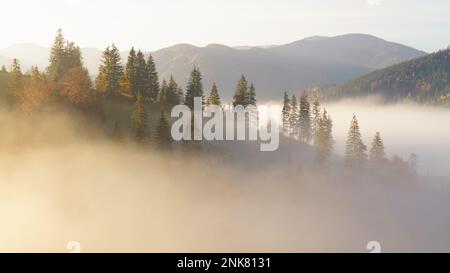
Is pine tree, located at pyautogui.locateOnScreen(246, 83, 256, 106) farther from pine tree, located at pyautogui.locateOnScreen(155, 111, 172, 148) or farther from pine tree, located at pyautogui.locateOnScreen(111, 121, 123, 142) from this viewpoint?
pine tree, located at pyautogui.locateOnScreen(111, 121, 123, 142)

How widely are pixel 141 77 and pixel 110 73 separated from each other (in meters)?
6.30

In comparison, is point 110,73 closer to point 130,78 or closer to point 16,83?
point 130,78

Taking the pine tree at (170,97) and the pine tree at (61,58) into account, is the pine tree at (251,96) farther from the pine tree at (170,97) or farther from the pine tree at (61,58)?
the pine tree at (61,58)

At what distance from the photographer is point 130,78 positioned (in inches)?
3460

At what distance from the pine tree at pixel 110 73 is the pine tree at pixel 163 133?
1512cm

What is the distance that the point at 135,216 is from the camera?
250ft

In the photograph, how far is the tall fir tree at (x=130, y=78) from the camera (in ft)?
285

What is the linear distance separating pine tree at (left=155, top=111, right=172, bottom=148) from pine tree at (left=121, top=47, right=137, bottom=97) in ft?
43.5

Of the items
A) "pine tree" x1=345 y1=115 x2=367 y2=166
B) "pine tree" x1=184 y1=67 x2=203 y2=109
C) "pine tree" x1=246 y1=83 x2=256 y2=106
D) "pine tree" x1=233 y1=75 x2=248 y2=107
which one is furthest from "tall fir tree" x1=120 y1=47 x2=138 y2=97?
"pine tree" x1=345 y1=115 x2=367 y2=166

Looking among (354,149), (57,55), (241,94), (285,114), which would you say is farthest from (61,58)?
(354,149)

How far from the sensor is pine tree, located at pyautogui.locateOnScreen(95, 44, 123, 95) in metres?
85.4

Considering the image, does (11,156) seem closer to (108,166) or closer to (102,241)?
(108,166)

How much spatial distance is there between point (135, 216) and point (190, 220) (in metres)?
10.1
